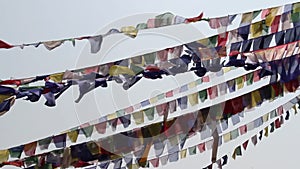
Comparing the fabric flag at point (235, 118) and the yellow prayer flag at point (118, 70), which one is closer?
the yellow prayer flag at point (118, 70)

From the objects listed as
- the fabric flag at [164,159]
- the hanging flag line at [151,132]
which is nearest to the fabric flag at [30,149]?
the hanging flag line at [151,132]

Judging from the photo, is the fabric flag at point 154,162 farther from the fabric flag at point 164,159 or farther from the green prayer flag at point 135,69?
the green prayer flag at point 135,69

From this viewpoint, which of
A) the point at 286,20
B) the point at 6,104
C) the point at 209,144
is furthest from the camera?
the point at 209,144

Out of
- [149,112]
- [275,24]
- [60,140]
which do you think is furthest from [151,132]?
[275,24]

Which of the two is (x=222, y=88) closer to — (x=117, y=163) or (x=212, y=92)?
(x=212, y=92)

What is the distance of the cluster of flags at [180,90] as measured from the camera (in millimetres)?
542

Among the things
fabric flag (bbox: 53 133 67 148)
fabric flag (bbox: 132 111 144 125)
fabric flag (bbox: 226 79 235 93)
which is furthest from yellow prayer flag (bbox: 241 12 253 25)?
fabric flag (bbox: 53 133 67 148)

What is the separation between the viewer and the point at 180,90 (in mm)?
685

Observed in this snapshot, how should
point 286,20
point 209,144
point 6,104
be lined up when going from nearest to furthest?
point 6,104, point 286,20, point 209,144

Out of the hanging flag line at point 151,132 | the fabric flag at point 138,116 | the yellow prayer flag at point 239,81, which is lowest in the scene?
the hanging flag line at point 151,132

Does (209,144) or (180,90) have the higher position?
(180,90)

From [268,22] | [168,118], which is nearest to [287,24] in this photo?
[268,22]

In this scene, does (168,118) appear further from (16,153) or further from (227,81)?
(16,153)

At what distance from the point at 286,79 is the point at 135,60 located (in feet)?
0.84
